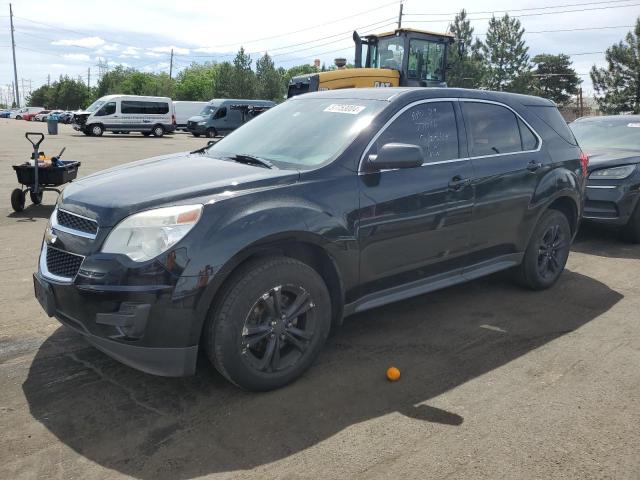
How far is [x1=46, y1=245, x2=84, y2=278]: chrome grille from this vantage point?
121 inches

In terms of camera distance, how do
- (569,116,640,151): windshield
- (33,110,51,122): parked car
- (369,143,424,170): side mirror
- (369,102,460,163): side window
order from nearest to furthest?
(369,143,424,170): side mirror
(369,102,460,163): side window
(569,116,640,151): windshield
(33,110,51,122): parked car

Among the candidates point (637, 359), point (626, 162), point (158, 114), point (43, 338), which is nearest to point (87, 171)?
point (43, 338)

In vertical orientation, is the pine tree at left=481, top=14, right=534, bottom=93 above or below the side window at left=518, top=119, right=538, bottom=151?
above

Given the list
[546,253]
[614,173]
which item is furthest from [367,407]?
[614,173]

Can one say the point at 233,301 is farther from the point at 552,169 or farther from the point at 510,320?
the point at 552,169

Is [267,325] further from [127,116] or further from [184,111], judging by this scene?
[184,111]

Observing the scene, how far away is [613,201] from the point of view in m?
7.12

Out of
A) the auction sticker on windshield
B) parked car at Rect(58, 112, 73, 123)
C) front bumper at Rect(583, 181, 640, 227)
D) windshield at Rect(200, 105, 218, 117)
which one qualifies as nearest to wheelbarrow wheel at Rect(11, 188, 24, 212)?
the auction sticker on windshield

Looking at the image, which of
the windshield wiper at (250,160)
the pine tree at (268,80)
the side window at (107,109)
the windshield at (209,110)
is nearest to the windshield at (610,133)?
the windshield wiper at (250,160)

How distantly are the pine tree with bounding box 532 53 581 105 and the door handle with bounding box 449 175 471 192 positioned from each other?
77.7 metres

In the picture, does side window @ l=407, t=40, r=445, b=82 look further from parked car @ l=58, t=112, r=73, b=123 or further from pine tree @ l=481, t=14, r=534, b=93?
pine tree @ l=481, t=14, r=534, b=93

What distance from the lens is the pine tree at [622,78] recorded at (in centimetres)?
3825

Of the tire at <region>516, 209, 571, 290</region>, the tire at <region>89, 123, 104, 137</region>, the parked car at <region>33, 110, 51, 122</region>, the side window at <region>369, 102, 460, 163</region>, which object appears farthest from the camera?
the parked car at <region>33, 110, 51, 122</region>

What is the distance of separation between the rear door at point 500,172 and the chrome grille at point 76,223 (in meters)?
2.77
